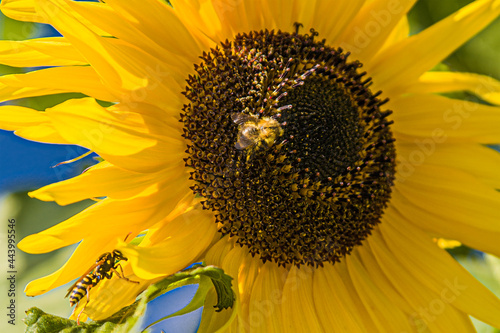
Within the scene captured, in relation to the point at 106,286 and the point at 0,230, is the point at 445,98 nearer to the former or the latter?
the point at 106,286

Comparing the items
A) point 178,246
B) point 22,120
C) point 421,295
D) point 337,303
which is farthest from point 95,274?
point 421,295

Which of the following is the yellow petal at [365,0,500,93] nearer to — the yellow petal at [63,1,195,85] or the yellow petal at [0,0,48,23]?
the yellow petal at [63,1,195,85]

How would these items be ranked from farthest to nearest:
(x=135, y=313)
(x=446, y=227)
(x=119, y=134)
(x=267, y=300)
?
(x=446, y=227)
(x=267, y=300)
(x=119, y=134)
(x=135, y=313)

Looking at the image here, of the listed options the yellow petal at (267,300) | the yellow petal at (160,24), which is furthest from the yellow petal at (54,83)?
the yellow petal at (267,300)

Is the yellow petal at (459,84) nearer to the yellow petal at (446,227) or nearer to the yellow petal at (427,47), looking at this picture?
the yellow petal at (427,47)

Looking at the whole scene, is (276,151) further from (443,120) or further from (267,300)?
(443,120)

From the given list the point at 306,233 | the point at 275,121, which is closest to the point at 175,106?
the point at 275,121

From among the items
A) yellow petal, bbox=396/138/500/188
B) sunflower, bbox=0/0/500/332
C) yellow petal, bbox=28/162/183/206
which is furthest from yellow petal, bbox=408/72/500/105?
yellow petal, bbox=28/162/183/206
